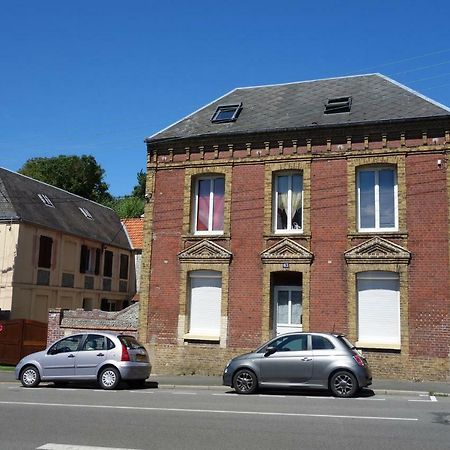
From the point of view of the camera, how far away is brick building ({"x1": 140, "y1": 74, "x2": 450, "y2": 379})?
16.7 meters

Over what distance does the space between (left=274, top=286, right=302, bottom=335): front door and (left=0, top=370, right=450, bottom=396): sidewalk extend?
277 cm

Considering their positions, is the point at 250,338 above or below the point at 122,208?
below

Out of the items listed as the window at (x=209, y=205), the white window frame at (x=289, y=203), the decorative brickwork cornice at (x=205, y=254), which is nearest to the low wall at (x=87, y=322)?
the decorative brickwork cornice at (x=205, y=254)

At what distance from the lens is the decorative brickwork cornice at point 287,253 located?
17.7 m

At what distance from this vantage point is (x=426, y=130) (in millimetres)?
17078

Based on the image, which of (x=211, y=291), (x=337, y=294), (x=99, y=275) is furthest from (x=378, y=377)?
(x=99, y=275)

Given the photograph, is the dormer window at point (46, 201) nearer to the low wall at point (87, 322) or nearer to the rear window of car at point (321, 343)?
the low wall at point (87, 322)

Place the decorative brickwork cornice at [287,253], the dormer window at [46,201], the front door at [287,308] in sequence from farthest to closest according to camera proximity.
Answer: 1. the dormer window at [46,201]
2. the front door at [287,308]
3. the decorative brickwork cornice at [287,253]

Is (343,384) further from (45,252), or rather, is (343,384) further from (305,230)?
(45,252)

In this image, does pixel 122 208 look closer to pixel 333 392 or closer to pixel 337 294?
pixel 337 294

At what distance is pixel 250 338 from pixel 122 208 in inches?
1483

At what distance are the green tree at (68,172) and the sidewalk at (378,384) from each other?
38.1m

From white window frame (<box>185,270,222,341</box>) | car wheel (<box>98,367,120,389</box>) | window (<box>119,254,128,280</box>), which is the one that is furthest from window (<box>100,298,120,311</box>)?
car wheel (<box>98,367,120,389</box>)

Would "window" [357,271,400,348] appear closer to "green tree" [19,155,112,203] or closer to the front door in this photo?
the front door
